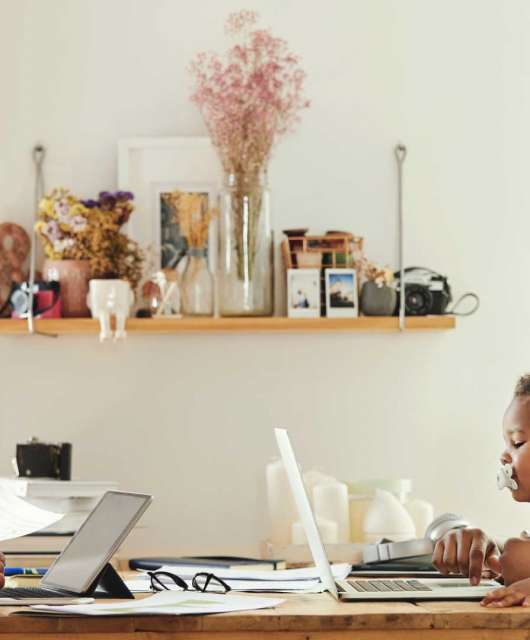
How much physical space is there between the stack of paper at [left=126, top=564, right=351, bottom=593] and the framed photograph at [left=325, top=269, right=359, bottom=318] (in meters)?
1.11

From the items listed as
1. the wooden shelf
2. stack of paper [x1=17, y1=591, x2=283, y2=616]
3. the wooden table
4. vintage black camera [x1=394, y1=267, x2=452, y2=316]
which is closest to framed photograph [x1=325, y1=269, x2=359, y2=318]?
the wooden shelf

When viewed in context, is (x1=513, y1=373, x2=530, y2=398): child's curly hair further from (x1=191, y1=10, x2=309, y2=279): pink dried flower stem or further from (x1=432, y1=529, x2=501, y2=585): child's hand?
(x1=191, y1=10, x2=309, y2=279): pink dried flower stem

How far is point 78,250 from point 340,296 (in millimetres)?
674

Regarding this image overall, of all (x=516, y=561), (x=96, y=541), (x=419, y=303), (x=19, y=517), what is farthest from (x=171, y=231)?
(x=516, y=561)

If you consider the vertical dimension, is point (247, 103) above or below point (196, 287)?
above

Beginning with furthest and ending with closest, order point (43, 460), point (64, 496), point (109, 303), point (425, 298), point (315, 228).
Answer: point (315, 228), point (425, 298), point (109, 303), point (43, 460), point (64, 496)

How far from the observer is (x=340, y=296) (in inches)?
121

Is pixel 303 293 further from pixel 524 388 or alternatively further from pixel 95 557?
pixel 95 557

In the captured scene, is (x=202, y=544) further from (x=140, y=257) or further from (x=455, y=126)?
(x=455, y=126)

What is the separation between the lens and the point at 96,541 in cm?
165

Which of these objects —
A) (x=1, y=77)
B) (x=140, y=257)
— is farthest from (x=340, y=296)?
(x=1, y=77)

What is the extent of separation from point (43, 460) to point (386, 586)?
143 cm

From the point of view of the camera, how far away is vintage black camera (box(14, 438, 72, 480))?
2891 millimetres

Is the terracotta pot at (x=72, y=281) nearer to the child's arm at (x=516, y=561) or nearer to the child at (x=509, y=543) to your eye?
the child at (x=509, y=543)
